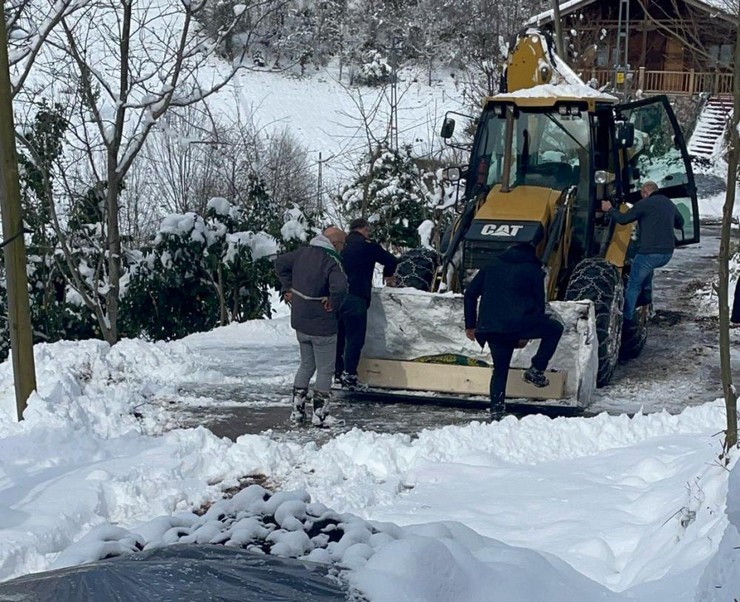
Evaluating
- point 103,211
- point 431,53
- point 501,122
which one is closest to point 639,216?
point 501,122

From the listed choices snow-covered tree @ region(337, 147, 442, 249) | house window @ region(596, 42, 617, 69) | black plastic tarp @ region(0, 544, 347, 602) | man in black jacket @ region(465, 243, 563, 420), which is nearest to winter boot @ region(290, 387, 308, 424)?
man in black jacket @ region(465, 243, 563, 420)

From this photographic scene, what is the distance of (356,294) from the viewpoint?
9656 mm

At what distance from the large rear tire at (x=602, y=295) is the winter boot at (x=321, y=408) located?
2.52 metres

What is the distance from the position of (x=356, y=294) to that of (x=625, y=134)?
9.39 feet

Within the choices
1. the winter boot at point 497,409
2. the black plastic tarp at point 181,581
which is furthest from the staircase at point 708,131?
the black plastic tarp at point 181,581

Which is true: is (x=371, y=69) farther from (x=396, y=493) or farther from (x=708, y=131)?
(x=396, y=493)

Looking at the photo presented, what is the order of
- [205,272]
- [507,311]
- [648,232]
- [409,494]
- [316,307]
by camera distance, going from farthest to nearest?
[205,272] < [648,232] < [316,307] < [507,311] < [409,494]

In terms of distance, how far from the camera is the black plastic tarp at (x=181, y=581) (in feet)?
9.55

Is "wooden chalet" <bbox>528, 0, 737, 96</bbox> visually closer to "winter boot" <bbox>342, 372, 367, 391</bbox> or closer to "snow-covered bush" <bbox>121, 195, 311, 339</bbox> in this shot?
"snow-covered bush" <bbox>121, 195, 311, 339</bbox>

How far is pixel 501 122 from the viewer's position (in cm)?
1053

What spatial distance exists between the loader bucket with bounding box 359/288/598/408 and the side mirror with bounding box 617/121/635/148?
165 cm

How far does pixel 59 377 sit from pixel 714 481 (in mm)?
5817

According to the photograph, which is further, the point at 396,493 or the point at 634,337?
the point at 634,337

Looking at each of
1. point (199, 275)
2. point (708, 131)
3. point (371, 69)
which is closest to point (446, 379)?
point (199, 275)
